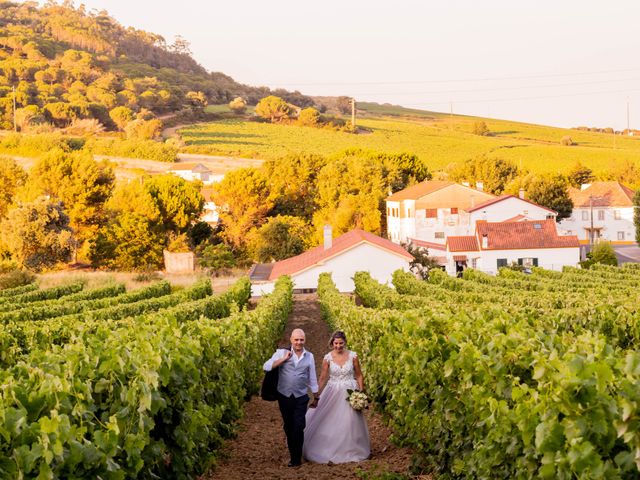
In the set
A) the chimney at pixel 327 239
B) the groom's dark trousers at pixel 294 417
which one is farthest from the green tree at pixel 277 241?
the groom's dark trousers at pixel 294 417

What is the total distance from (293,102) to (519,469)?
628 ft

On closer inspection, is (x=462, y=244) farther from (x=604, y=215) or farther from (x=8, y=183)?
(x=8, y=183)

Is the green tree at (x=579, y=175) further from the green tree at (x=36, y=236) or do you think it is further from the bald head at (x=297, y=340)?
the bald head at (x=297, y=340)

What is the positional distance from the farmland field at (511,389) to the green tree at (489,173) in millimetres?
90669

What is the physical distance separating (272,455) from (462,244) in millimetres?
58616

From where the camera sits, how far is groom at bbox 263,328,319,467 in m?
12.3

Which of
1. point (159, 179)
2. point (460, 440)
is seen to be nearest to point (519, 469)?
point (460, 440)

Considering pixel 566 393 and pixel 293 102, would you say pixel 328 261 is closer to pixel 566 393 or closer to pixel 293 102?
pixel 566 393

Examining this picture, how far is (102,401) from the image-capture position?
321 inches

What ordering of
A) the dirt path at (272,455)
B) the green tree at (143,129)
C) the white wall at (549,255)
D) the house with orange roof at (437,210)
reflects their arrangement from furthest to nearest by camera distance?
the green tree at (143,129)
the house with orange roof at (437,210)
the white wall at (549,255)
the dirt path at (272,455)

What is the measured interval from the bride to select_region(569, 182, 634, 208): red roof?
90169 mm

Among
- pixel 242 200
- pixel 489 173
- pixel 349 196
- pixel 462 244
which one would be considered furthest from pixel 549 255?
pixel 489 173

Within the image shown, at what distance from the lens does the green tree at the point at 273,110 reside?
163 metres

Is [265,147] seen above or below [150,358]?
above
